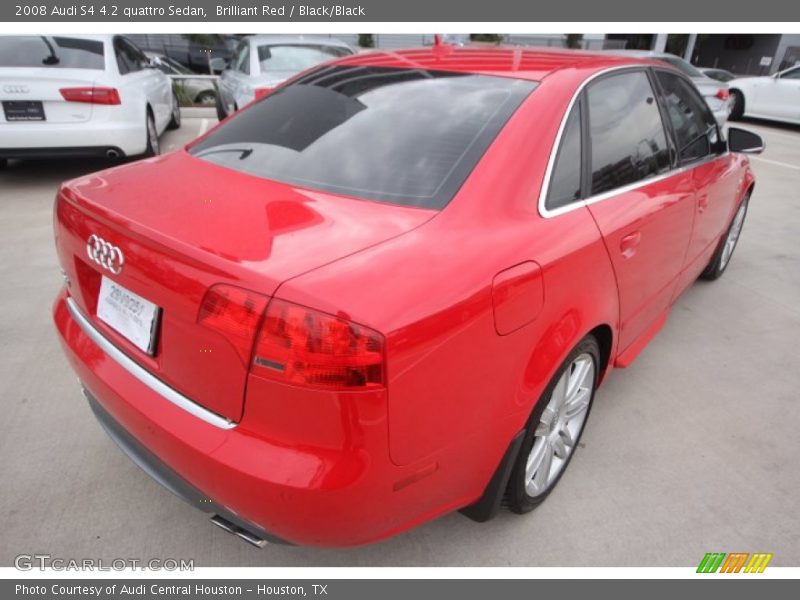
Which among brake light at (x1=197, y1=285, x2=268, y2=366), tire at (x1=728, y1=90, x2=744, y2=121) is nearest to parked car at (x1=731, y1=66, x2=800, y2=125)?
tire at (x1=728, y1=90, x2=744, y2=121)

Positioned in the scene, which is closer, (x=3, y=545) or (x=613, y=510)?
(x=3, y=545)

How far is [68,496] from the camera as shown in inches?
81.7

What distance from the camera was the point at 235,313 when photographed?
51.0 inches

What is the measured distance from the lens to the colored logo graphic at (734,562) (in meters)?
1.95

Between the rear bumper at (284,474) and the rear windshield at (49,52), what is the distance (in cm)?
507

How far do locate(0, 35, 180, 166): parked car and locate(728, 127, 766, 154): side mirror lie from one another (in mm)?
5468

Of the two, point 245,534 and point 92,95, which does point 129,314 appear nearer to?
point 245,534

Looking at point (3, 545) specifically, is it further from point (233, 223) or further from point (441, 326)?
point (441, 326)

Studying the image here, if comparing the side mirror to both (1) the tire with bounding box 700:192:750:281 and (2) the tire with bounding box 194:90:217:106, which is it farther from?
(2) the tire with bounding box 194:90:217:106

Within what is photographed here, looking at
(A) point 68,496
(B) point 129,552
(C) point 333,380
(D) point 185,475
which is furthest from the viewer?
(A) point 68,496

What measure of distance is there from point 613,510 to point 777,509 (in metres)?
0.67

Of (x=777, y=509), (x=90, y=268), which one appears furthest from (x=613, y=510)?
(x=90, y=268)

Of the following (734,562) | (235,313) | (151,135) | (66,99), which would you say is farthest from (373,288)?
(151,135)

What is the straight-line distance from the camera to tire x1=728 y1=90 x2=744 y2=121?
13.0 meters
